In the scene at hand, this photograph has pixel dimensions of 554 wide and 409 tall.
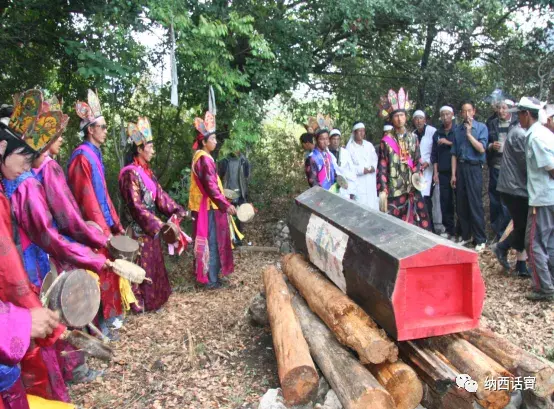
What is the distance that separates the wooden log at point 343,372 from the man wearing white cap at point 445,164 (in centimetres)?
434

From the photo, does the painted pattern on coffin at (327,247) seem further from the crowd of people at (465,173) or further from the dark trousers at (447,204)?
the dark trousers at (447,204)

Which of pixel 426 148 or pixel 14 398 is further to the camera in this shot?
pixel 426 148

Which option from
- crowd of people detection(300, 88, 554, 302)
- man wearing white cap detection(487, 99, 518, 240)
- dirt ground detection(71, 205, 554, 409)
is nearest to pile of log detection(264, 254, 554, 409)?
dirt ground detection(71, 205, 554, 409)

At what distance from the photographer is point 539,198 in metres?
4.71

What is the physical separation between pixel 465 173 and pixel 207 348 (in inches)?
173

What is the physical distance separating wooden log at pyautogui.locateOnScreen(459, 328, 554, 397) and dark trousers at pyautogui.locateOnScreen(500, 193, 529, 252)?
2537 millimetres

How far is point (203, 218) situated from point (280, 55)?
3186 mm

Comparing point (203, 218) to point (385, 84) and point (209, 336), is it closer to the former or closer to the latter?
point (209, 336)

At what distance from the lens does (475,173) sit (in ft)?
21.4

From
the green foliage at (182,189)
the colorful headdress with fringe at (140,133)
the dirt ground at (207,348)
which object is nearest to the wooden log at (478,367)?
the dirt ground at (207,348)

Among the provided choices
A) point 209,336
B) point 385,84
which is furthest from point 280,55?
point 209,336

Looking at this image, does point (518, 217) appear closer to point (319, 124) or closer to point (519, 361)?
point (519, 361)

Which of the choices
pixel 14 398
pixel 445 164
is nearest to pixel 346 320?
pixel 14 398

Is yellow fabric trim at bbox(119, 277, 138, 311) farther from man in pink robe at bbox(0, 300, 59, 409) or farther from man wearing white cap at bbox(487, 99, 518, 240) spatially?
man wearing white cap at bbox(487, 99, 518, 240)
